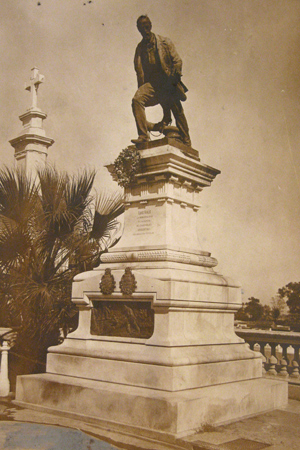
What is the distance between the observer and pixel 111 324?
7309 mm

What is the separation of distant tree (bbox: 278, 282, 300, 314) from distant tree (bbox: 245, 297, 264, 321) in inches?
28.7

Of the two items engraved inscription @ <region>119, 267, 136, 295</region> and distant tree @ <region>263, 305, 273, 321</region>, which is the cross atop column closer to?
engraved inscription @ <region>119, 267, 136, 295</region>

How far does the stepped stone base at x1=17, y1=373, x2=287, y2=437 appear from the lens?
5.77m

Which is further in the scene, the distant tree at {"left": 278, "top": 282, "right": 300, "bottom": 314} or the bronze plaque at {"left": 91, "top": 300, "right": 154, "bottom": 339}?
the distant tree at {"left": 278, "top": 282, "right": 300, "bottom": 314}

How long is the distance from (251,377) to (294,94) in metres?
9.66

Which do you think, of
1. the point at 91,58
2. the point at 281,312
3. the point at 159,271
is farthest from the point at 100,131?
the point at 159,271

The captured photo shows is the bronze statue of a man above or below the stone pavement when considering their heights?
above

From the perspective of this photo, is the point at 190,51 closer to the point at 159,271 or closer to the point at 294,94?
the point at 294,94

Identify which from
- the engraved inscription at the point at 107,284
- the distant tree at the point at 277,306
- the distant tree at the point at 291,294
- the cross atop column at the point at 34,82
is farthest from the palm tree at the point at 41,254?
the distant tree at the point at 277,306

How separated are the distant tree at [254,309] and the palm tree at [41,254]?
8788 millimetres

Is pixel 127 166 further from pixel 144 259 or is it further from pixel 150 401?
pixel 150 401

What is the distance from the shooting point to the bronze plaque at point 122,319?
689 cm

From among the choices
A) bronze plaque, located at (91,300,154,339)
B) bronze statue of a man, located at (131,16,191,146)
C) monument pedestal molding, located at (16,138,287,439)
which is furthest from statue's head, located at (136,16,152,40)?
bronze plaque, located at (91,300,154,339)

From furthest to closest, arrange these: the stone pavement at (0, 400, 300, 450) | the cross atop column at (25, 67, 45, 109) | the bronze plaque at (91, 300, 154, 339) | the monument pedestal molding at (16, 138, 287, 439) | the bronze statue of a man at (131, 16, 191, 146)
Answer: the cross atop column at (25, 67, 45, 109) < the bronze statue of a man at (131, 16, 191, 146) < the bronze plaque at (91, 300, 154, 339) < the monument pedestal molding at (16, 138, 287, 439) < the stone pavement at (0, 400, 300, 450)
